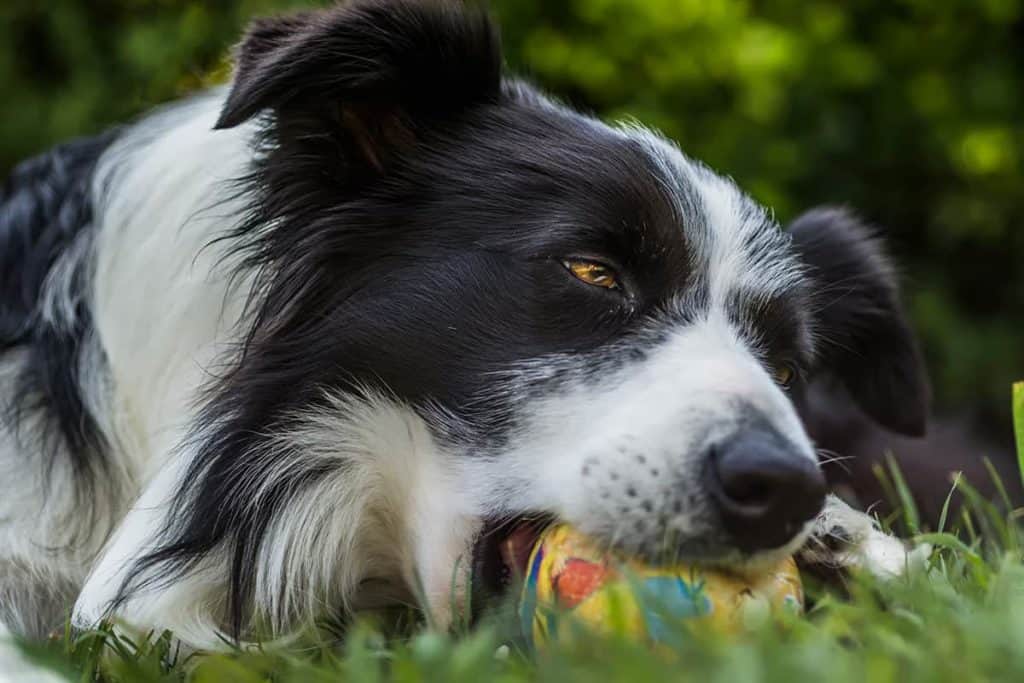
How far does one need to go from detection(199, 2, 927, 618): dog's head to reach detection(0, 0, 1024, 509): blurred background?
4.51ft

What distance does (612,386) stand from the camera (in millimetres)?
2256

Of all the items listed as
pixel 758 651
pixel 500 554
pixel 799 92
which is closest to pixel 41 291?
pixel 500 554

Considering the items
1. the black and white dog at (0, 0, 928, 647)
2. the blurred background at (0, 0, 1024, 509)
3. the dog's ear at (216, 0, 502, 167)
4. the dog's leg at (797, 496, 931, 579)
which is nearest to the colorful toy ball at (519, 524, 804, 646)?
the black and white dog at (0, 0, 928, 647)

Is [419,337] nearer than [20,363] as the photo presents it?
Yes

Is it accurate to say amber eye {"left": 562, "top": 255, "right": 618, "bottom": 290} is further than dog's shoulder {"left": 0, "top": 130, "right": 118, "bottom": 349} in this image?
No

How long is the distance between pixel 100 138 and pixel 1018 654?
8.37ft

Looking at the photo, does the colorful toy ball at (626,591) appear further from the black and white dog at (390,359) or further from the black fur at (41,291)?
the black fur at (41,291)

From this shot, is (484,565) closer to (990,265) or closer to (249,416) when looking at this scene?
(249,416)

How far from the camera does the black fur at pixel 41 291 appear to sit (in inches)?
108

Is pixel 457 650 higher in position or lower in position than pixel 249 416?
higher

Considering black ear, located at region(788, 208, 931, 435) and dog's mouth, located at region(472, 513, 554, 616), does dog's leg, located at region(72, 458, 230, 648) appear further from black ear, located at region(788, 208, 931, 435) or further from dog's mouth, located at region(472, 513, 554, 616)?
black ear, located at region(788, 208, 931, 435)

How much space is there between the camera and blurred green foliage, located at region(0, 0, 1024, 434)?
4.71 m

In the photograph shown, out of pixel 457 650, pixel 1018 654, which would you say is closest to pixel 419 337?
pixel 457 650

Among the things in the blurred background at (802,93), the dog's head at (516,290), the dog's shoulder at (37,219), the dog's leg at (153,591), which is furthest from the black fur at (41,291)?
the blurred background at (802,93)
